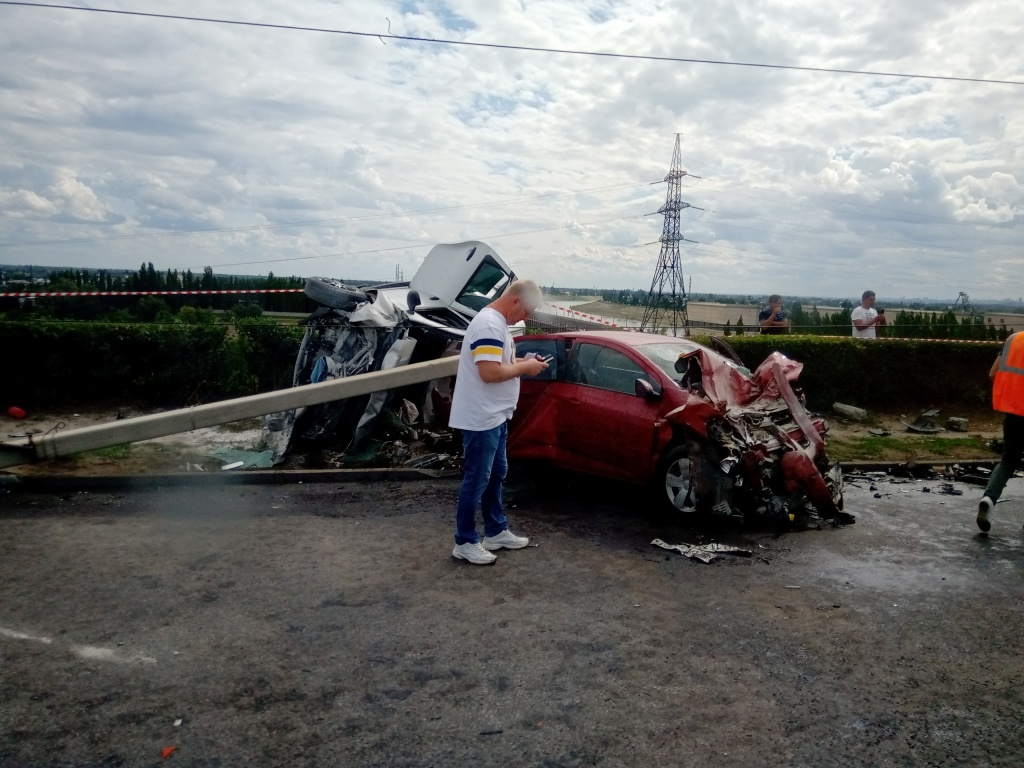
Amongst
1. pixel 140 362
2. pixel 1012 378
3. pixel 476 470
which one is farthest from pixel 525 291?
pixel 140 362

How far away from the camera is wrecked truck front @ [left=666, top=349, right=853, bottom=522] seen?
6.14m

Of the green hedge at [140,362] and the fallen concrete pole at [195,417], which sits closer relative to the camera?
the fallen concrete pole at [195,417]

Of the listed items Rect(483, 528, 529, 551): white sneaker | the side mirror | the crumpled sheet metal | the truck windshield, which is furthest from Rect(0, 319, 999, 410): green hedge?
Rect(483, 528, 529, 551): white sneaker

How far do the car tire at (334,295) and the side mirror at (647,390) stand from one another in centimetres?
418

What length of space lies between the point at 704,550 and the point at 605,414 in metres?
1.68

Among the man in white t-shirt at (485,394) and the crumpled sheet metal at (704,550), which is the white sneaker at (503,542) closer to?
the man in white t-shirt at (485,394)

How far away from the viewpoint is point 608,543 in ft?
19.6

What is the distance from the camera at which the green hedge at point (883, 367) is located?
11523mm

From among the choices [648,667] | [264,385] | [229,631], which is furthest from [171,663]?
[264,385]

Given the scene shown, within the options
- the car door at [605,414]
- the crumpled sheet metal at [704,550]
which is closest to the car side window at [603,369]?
the car door at [605,414]

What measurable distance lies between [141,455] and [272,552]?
3838mm

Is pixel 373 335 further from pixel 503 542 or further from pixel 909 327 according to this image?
pixel 909 327

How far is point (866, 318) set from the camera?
12.6 m

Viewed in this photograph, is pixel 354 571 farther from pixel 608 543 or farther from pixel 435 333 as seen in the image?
pixel 435 333
